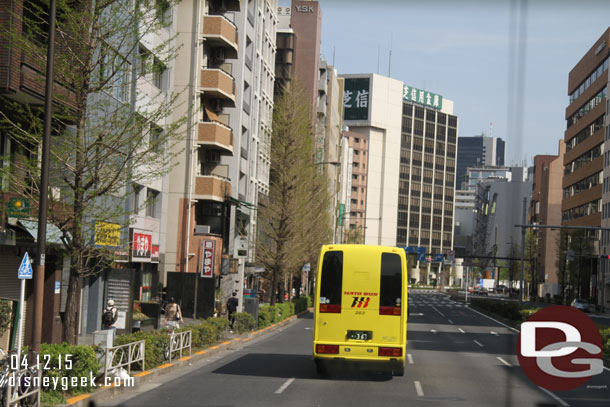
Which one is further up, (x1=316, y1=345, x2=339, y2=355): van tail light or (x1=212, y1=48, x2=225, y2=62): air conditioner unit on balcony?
(x1=212, y1=48, x2=225, y2=62): air conditioner unit on balcony

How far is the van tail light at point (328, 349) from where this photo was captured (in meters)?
20.7

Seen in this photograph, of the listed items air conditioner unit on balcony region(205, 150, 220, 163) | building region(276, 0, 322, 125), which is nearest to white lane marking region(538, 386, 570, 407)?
air conditioner unit on balcony region(205, 150, 220, 163)

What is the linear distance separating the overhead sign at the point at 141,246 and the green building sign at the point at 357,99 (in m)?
158

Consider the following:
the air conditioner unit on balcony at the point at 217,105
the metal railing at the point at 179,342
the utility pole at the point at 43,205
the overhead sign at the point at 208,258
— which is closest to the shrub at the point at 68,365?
the utility pole at the point at 43,205

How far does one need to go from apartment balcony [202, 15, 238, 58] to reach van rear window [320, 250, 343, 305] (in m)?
28.9

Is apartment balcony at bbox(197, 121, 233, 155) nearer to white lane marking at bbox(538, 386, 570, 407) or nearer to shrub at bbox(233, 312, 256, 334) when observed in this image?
shrub at bbox(233, 312, 256, 334)

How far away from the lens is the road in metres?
17.1

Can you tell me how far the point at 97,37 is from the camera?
729 inches

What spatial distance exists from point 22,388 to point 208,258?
3183 cm

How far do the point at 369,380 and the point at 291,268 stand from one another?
31210 millimetres

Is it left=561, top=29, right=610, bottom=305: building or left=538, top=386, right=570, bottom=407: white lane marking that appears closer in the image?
left=538, top=386, right=570, bottom=407: white lane marking

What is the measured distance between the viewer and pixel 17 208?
69.6 ft

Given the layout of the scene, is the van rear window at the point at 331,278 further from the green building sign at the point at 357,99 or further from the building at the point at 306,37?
the green building sign at the point at 357,99

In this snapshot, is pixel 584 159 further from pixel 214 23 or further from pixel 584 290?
pixel 214 23
